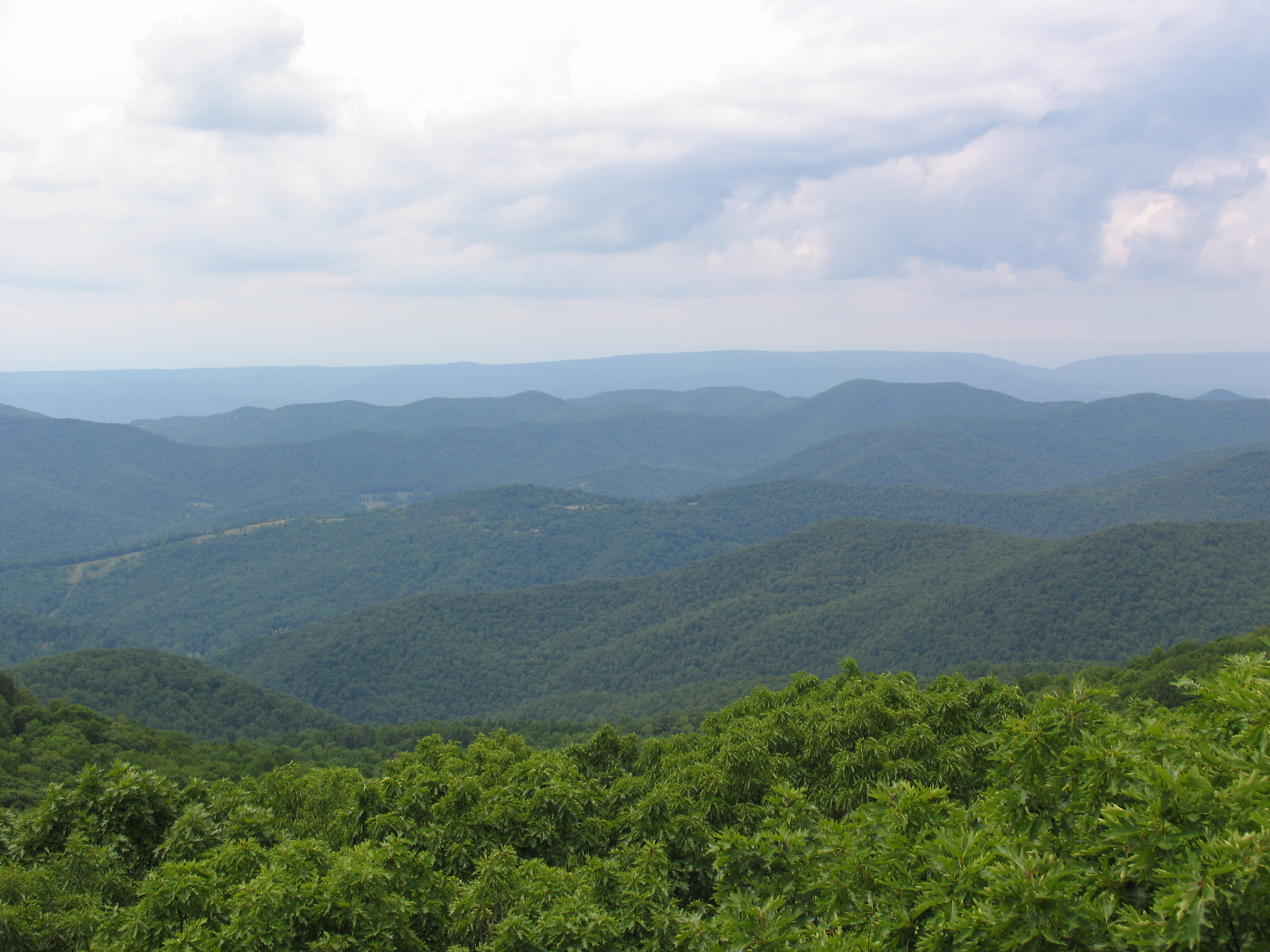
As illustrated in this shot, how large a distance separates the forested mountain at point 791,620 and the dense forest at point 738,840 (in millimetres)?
109118

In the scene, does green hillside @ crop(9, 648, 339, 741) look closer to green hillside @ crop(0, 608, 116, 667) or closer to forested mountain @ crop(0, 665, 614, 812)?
forested mountain @ crop(0, 665, 614, 812)

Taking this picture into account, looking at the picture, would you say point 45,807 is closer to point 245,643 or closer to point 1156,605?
point 1156,605

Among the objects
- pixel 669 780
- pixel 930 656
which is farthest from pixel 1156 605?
pixel 669 780

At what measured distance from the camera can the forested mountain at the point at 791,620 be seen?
123 metres

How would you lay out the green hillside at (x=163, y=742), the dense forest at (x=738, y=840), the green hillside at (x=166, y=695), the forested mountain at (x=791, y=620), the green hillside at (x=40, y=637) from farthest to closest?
the green hillside at (x=40, y=637) → the forested mountain at (x=791, y=620) → the green hillside at (x=166, y=695) → the green hillside at (x=163, y=742) → the dense forest at (x=738, y=840)

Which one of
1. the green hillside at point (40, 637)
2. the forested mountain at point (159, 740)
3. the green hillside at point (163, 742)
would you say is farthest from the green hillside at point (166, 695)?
the green hillside at point (40, 637)

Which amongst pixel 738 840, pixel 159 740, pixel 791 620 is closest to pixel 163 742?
pixel 159 740

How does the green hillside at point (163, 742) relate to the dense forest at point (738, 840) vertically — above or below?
below

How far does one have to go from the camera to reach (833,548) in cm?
18738

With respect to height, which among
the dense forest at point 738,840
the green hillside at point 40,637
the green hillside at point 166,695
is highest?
the dense forest at point 738,840

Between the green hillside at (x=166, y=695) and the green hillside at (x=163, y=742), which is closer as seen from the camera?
the green hillside at (x=163, y=742)

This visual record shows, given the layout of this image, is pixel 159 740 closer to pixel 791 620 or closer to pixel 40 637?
pixel 791 620

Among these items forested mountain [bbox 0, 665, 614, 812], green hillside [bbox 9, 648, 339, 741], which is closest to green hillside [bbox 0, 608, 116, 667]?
green hillside [bbox 9, 648, 339, 741]

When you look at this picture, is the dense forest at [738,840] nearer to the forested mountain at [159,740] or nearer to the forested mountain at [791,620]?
the forested mountain at [159,740]
